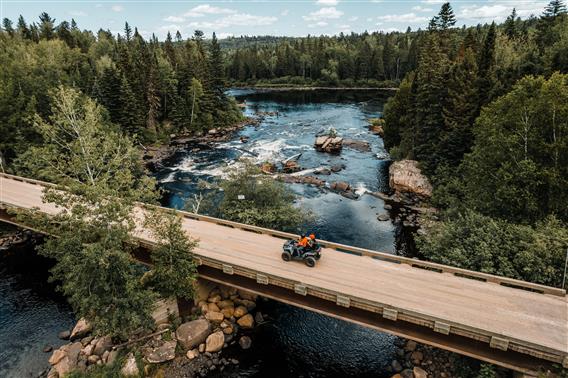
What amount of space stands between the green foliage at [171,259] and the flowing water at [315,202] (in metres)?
5.03

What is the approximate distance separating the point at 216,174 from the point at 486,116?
3101 cm

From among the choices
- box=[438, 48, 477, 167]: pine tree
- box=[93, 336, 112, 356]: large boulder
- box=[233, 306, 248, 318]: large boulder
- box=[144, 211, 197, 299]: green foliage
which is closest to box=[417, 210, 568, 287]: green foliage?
box=[233, 306, 248, 318]: large boulder

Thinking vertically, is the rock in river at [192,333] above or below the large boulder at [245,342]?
above

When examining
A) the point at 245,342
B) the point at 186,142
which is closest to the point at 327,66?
the point at 186,142

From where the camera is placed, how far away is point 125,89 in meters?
55.3

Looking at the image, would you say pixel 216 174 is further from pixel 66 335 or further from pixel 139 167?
pixel 66 335

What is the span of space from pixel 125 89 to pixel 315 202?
37803 millimetres

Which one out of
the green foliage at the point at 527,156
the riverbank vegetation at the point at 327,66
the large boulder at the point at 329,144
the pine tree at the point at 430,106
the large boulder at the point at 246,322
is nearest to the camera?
the large boulder at the point at 246,322

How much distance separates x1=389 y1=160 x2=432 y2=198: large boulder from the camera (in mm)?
37938

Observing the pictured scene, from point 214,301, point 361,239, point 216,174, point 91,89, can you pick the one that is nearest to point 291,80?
point 91,89

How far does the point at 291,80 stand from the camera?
431 ft

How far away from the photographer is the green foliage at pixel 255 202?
79.7 ft

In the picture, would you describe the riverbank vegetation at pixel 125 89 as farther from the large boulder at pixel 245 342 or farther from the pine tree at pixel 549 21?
the pine tree at pixel 549 21

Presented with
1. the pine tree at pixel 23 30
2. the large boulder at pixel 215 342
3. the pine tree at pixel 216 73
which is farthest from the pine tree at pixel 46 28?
the large boulder at pixel 215 342
